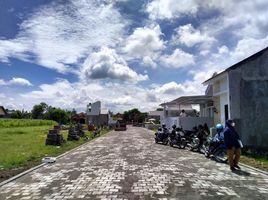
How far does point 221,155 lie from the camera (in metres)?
14.1

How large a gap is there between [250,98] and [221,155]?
5.74 metres

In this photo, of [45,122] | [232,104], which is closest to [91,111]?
[45,122]

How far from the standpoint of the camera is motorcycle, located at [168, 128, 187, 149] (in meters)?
20.6

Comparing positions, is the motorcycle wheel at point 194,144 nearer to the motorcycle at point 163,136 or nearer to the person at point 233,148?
the motorcycle at point 163,136

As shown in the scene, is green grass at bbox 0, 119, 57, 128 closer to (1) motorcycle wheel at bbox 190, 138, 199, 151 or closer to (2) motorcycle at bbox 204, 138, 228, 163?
(1) motorcycle wheel at bbox 190, 138, 199, 151

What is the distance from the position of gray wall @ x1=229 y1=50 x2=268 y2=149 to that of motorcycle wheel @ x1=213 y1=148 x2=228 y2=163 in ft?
14.3

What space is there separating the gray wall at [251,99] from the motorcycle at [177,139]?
3.73 meters

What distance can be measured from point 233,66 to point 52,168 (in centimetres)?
1177

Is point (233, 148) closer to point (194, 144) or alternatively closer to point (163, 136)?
point (194, 144)

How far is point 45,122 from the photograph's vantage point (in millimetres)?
75625

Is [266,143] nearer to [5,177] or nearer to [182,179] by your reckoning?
[182,179]

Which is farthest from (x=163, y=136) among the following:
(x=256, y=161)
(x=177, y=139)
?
(x=256, y=161)

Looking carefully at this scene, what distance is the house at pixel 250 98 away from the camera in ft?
59.8

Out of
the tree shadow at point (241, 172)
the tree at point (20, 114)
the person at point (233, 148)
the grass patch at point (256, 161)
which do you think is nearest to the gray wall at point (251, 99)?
the grass patch at point (256, 161)
